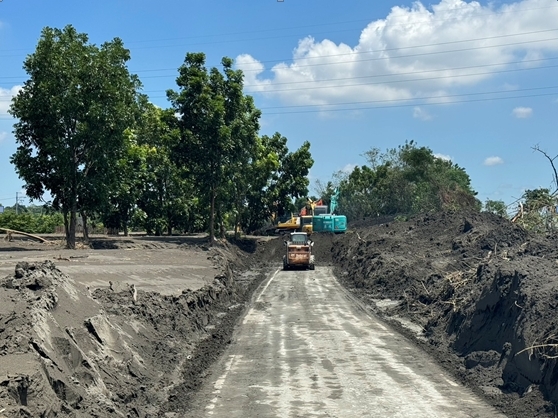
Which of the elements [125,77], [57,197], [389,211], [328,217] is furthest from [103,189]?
[389,211]

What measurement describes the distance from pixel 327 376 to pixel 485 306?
5.73 metres

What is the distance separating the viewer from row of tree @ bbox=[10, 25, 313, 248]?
33562mm

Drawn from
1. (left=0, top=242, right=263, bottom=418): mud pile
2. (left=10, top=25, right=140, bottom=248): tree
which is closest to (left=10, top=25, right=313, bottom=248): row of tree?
(left=10, top=25, right=140, bottom=248): tree

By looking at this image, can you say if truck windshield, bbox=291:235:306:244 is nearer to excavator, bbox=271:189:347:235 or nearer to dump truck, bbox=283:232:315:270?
dump truck, bbox=283:232:315:270

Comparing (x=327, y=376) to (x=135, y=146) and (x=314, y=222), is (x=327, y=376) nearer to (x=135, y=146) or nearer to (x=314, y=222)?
(x=135, y=146)

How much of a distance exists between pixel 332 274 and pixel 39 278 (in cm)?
2663

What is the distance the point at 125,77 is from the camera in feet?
117

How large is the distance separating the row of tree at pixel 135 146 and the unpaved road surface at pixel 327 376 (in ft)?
57.1

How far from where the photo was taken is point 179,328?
17750 mm

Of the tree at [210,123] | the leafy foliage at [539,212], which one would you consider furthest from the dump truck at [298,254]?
the leafy foliage at [539,212]

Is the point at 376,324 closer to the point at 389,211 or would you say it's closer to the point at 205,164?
the point at 205,164

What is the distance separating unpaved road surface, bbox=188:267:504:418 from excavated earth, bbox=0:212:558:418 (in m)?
0.54

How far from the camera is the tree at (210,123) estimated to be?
4278cm

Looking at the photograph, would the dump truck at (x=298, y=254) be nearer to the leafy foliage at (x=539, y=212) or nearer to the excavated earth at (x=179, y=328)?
the excavated earth at (x=179, y=328)
